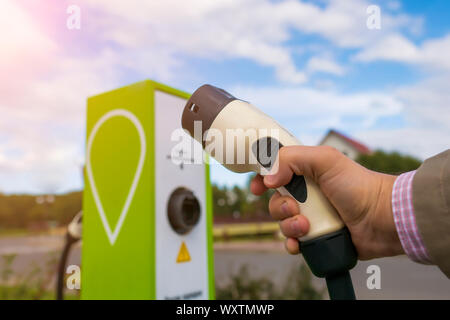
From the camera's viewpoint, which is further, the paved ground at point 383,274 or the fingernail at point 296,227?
the paved ground at point 383,274

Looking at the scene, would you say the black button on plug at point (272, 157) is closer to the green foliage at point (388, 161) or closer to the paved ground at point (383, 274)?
the paved ground at point (383, 274)

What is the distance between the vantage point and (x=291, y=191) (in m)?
1.20

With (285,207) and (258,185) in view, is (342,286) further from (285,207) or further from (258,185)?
(258,185)

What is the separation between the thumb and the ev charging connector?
0.08 ft

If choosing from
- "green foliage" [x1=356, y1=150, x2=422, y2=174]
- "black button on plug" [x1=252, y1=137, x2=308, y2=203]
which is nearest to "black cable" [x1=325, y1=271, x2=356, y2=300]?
"black button on plug" [x1=252, y1=137, x2=308, y2=203]

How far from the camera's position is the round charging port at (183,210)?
6.70 ft

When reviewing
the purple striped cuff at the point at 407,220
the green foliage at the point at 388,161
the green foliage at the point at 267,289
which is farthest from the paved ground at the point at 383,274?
the green foliage at the point at 388,161

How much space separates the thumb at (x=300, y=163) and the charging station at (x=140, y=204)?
3.09 feet

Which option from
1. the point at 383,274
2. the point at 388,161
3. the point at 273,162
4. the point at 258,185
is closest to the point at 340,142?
the point at 388,161

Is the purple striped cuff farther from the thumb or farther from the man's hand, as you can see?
the thumb

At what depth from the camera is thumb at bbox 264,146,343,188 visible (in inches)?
45.0

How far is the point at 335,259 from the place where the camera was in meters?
1.10

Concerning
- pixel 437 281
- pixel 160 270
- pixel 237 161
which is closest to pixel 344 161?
pixel 237 161
